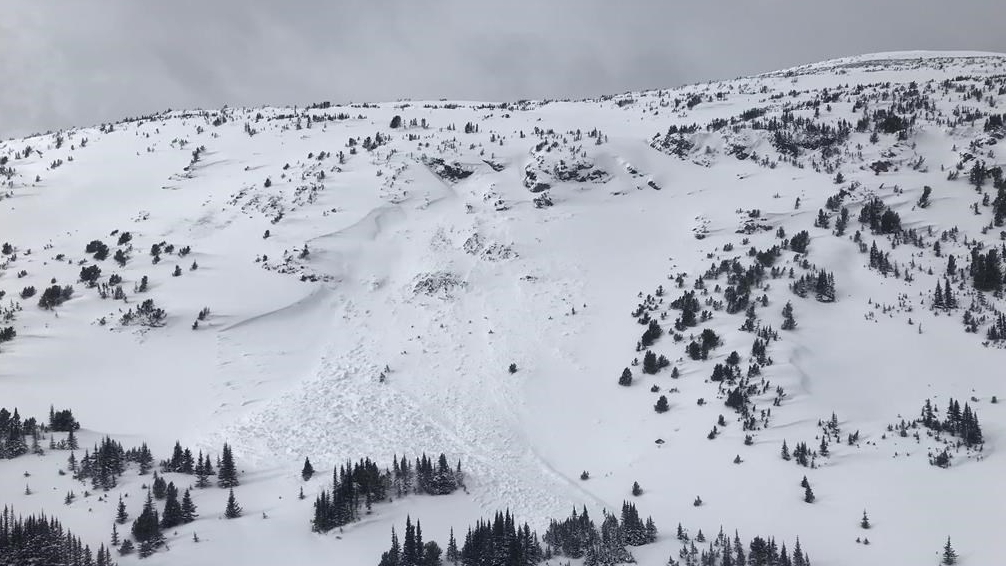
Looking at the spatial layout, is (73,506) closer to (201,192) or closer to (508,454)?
(508,454)

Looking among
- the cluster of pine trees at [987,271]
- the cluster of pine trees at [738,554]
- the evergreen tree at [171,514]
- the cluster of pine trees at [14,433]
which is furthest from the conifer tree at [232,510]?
the cluster of pine trees at [987,271]

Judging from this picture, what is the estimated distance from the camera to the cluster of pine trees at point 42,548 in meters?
37.2

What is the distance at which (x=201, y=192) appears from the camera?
98875 mm

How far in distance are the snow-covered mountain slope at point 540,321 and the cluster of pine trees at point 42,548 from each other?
2.29m

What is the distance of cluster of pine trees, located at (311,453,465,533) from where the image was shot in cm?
4528

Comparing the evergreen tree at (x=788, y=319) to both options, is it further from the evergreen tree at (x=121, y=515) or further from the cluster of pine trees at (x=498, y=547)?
the evergreen tree at (x=121, y=515)

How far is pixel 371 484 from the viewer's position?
48031 millimetres

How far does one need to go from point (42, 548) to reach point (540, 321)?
4746 cm

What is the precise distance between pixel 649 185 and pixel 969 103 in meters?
56.1

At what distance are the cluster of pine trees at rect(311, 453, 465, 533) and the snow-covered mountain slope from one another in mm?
1056

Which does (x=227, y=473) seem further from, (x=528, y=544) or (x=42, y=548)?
(x=528, y=544)

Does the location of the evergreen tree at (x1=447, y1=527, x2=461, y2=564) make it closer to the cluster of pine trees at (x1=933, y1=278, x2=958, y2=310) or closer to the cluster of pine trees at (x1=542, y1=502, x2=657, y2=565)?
the cluster of pine trees at (x1=542, y1=502, x2=657, y2=565)

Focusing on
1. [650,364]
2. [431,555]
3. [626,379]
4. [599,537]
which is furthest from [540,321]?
[431,555]

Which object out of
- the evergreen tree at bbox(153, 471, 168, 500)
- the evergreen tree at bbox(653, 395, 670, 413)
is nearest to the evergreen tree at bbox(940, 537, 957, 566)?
the evergreen tree at bbox(653, 395, 670, 413)
